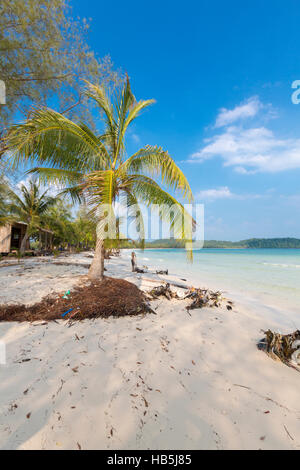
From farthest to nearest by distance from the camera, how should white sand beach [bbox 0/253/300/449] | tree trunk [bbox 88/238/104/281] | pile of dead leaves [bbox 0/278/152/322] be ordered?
1. tree trunk [bbox 88/238/104/281]
2. pile of dead leaves [bbox 0/278/152/322]
3. white sand beach [bbox 0/253/300/449]

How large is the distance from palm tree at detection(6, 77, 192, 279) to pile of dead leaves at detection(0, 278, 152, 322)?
1.21 metres

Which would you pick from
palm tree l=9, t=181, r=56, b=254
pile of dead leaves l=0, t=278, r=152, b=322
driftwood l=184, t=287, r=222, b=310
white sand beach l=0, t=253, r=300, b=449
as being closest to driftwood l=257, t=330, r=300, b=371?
white sand beach l=0, t=253, r=300, b=449

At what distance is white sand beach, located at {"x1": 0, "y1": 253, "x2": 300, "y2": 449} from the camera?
1328 millimetres

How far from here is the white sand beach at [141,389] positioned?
1.33 meters

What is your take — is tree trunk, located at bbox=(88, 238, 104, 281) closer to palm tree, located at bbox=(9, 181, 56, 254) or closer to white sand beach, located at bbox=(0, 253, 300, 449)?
white sand beach, located at bbox=(0, 253, 300, 449)

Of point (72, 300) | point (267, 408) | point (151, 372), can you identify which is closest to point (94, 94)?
Result: point (72, 300)

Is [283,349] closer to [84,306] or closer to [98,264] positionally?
[84,306]

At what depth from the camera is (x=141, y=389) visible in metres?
1.76

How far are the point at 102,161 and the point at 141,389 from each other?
4.51 metres

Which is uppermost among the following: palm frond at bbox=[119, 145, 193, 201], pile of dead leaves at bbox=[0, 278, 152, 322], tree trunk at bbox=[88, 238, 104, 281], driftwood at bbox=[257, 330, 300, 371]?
palm frond at bbox=[119, 145, 193, 201]

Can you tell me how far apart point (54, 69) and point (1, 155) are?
3015 mm

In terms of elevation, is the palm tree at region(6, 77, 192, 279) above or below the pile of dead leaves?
above

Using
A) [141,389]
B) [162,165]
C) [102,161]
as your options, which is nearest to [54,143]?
[102,161]
